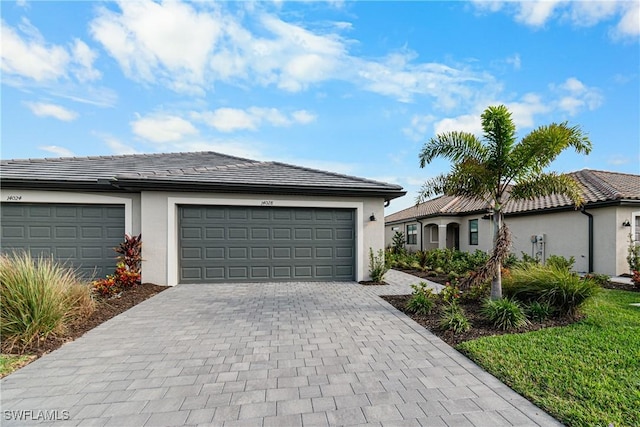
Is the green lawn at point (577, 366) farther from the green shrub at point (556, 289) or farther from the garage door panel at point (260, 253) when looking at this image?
the garage door panel at point (260, 253)

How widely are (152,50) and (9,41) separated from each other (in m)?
3.03

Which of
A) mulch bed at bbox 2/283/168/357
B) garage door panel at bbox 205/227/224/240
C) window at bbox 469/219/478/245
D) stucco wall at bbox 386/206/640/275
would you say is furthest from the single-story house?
window at bbox 469/219/478/245

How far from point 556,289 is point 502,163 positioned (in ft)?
8.42

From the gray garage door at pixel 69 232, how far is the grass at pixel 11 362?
17.2ft

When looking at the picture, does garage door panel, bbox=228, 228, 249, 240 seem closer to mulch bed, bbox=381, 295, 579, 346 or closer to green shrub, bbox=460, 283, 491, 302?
mulch bed, bbox=381, 295, 579, 346

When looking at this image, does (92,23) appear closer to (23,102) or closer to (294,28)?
(23,102)

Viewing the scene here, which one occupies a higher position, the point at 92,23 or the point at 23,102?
the point at 92,23

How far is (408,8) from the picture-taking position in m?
7.96

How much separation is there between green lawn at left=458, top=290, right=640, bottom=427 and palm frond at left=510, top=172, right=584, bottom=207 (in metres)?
2.39

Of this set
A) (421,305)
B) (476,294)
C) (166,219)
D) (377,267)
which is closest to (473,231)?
(377,267)

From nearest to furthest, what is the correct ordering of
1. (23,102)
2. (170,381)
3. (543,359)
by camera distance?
(170,381), (543,359), (23,102)

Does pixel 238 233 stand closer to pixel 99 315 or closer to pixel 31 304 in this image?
pixel 99 315

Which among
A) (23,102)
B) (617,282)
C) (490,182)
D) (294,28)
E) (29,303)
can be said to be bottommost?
(617,282)

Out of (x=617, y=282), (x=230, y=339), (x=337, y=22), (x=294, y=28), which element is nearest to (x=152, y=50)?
(x=294, y=28)
